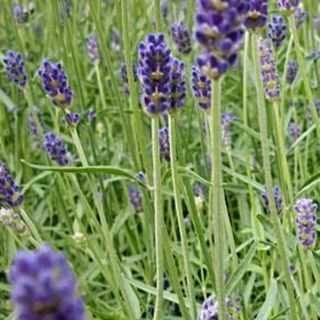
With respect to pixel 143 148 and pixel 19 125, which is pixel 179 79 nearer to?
pixel 143 148

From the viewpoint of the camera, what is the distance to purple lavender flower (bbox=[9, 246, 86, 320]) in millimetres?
401

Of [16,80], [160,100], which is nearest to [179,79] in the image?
[160,100]

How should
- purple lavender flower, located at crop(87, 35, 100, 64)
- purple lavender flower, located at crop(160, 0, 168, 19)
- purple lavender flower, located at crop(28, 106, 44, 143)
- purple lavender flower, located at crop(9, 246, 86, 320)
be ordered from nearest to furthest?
purple lavender flower, located at crop(9, 246, 86, 320) < purple lavender flower, located at crop(28, 106, 44, 143) < purple lavender flower, located at crop(87, 35, 100, 64) < purple lavender flower, located at crop(160, 0, 168, 19)

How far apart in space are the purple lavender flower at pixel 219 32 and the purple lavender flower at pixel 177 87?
0.98 ft

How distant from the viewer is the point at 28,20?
2695 mm

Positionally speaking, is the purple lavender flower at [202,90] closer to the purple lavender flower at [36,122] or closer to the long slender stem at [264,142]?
the long slender stem at [264,142]

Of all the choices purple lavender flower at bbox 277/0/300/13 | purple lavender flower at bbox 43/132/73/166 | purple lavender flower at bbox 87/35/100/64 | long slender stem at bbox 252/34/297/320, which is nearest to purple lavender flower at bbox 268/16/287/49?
purple lavender flower at bbox 277/0/300/13

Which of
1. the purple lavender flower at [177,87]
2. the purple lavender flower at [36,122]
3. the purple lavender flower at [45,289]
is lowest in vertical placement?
the purple lavender flower at [36,122]

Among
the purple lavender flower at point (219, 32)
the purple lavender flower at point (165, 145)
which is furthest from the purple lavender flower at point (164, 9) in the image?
the purple lavender flower at point (219, 32)

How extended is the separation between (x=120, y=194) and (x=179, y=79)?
1.27 metres

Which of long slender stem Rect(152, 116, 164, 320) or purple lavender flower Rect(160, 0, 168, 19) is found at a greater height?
long slender stem Rect(152, 116, 164, 320)

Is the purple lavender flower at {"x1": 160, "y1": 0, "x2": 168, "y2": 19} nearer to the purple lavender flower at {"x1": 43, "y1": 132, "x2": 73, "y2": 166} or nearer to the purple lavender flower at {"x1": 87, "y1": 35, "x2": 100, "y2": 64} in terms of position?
the purple lavender flower at {"x1": 87, "y1": 35, "x2": 100, "y2": 64}

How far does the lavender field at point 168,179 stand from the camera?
695 mm

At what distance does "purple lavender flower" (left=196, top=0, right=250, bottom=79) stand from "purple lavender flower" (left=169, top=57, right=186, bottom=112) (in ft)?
0.98
